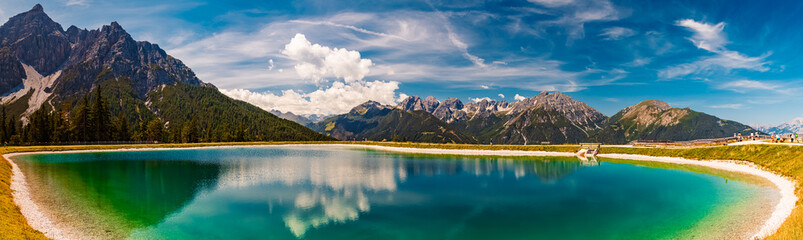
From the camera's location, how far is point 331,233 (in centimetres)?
2236

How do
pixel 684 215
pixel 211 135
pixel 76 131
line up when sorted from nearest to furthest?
pixel 684 215 → pixel 76 131 → pixel 211 135

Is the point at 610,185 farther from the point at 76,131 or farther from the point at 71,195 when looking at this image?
the point at 76,131

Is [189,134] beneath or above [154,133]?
beneath

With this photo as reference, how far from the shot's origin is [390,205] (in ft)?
101

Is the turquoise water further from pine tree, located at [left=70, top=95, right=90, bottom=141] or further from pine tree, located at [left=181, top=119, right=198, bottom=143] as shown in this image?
pine tree, located at [left=181, top=119, right=198, bottom=143]

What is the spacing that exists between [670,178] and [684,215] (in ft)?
91.2

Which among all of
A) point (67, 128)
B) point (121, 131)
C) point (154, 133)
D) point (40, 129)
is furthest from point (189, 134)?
point (40, 129)

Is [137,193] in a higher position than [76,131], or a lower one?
lower

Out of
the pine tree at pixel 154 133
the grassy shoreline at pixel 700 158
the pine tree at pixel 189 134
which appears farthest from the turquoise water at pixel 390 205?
the pine tree at pixel 189 134

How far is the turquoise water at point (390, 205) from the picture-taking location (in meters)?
23.1

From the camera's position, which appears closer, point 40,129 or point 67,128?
point 40,129

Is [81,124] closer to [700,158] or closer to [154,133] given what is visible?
[154,133]

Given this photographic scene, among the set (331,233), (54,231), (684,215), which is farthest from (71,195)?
(684,215)

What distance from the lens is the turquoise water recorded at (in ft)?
75.9
